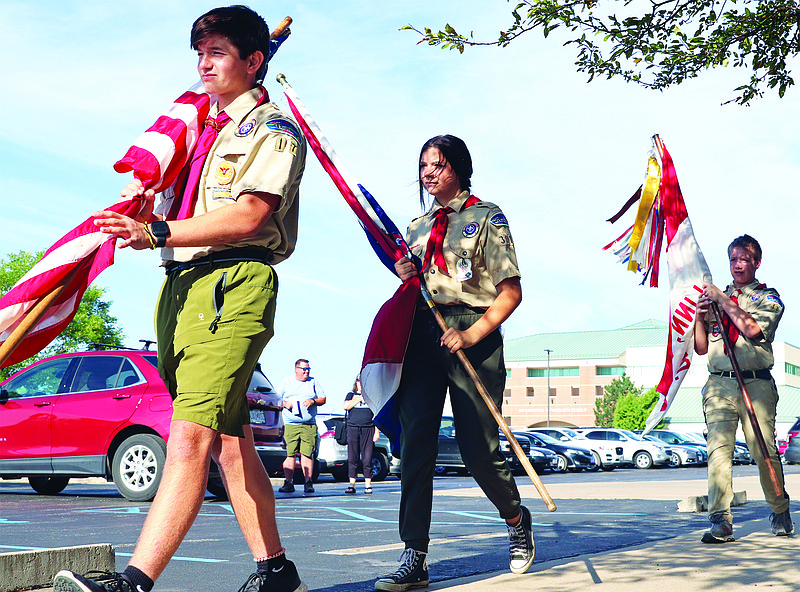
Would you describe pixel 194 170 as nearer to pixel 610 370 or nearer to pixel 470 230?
pixel 470 230

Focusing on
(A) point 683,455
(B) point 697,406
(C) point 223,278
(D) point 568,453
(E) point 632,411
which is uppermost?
(B) point 697,406

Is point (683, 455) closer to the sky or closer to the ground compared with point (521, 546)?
closer to the sky

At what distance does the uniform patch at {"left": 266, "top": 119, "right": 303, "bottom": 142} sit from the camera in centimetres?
342

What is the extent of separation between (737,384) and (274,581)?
413 centimetres

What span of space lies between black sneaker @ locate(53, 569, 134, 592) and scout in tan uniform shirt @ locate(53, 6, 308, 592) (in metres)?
0.04

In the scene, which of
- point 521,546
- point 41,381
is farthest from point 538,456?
point 521,546

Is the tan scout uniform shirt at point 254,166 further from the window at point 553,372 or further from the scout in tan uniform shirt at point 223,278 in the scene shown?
the window at point 553,372

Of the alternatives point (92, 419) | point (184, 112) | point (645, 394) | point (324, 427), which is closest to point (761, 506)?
point (92, 419)

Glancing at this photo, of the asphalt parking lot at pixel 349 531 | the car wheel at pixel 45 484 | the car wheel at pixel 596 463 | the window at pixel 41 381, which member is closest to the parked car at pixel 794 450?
the car wheel at pixel 596 463

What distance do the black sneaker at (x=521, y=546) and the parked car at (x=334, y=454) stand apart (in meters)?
14.4

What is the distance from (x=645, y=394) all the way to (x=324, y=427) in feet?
211

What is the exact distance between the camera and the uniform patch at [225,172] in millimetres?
3398

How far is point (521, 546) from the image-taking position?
456 cm

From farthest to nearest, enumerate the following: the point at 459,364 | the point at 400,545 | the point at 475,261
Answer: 1. the point at 400,545
2. the point at 475,261
3. the point at 459,364
